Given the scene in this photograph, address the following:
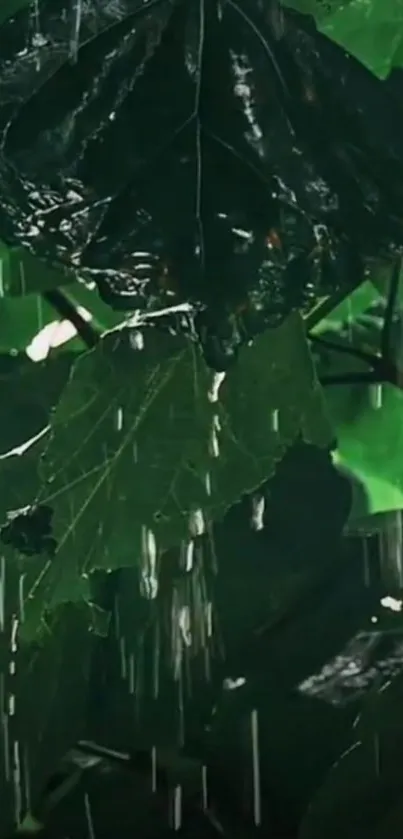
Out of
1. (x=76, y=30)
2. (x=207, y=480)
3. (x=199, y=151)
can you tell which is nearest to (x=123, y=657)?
(x=207, y=480)

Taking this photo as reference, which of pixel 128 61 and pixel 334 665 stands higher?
pixel 128 61

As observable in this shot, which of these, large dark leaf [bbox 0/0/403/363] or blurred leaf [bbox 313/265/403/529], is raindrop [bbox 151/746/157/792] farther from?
large dark leaf [bbox 0/0/403/363]

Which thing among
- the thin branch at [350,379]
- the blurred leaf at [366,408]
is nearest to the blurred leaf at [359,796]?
the blurred leaf at [366,408]

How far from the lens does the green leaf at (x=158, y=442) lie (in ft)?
2.64

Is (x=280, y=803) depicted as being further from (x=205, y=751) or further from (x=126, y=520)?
(x=126, y=520)

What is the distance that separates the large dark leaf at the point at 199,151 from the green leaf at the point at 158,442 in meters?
0.05

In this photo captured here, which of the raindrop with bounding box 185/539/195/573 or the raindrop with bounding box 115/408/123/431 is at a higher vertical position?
the raindrop with bounding box 115/408/123/431

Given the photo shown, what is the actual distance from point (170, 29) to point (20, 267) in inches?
9.7

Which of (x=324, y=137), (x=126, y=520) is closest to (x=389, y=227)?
(x=324, y=137)

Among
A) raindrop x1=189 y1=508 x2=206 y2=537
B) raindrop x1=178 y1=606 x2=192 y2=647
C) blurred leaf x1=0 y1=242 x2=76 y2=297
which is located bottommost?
raindrop x1=178 y1=606 x2=192 y2=647

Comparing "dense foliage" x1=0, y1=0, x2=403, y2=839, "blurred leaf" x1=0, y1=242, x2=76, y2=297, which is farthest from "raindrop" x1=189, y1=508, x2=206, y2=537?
"blurred leaf" x1=0, y1=242, x2=76, y2=297

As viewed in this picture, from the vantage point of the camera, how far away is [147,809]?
833 millimetres

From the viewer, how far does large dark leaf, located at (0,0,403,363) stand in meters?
0.79

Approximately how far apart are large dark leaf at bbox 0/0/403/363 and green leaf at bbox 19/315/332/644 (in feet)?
0.15
